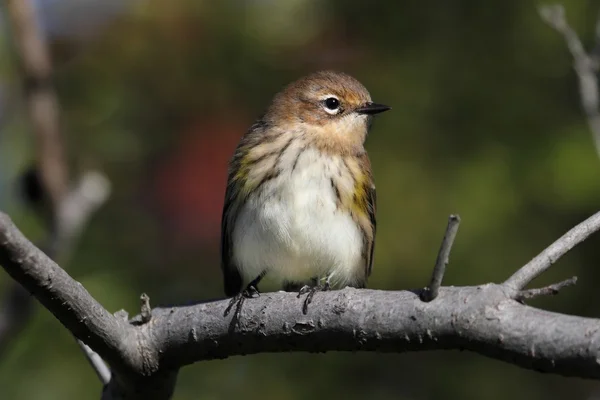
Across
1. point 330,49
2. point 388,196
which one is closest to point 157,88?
point 330,49

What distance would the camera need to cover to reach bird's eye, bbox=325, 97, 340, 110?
17.7 ft

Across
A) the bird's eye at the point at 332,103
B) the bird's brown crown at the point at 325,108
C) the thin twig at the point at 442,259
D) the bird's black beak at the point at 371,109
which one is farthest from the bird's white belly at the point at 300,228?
the thin twig at the point at 442,259

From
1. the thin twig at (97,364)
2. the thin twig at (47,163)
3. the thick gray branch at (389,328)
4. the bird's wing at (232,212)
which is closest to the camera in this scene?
the thick gray branch at (389,328)

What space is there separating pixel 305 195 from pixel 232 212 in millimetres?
505

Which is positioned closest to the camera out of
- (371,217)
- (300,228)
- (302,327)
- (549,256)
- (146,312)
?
(549,256)

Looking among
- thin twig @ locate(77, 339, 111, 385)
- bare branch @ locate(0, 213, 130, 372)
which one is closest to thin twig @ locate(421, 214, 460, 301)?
bare branch @ locate(0, 213, 130, 372)

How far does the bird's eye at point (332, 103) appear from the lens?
5.39 meters

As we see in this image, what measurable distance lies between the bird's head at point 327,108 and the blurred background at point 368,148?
0.24 metres

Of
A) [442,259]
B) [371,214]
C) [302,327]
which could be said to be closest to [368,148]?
[371,214]

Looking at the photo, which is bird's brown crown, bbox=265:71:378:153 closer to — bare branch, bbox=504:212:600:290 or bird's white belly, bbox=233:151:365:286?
bird's white belly, bbox=233:151:365:286

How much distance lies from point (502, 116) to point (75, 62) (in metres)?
2.70

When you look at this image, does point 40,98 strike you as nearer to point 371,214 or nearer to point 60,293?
point 371,214

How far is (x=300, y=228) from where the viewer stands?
4.59m

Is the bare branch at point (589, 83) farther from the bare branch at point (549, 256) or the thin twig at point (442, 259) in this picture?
the thin twig at point (442, 259)
